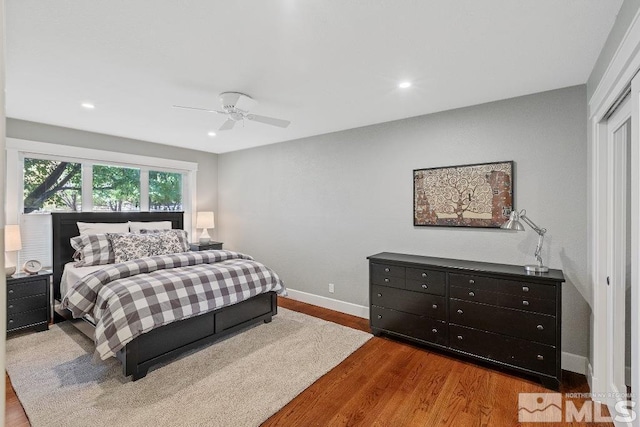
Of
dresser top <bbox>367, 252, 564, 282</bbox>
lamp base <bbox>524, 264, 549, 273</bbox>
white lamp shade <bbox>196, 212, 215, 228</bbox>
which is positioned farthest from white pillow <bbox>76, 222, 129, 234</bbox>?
lamp base <bbox>524, 264, 549, 273</bbox>

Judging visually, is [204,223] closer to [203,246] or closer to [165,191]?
[203,246]

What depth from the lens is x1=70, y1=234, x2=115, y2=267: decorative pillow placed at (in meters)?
3.58

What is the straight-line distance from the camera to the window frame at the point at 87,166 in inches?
139

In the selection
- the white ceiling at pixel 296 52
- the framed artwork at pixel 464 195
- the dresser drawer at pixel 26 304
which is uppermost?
the white ceiling at pixel 296 52

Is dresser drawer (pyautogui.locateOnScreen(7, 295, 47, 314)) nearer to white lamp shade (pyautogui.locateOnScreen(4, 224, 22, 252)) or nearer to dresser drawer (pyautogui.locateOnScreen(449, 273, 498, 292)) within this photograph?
white lamp shade (pyautogui.locateOnScreen(4, 224, 22, 252))

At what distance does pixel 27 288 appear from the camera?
3.27 meters

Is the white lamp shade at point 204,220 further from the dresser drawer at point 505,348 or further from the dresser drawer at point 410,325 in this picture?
the dresser drawer at point 505,348

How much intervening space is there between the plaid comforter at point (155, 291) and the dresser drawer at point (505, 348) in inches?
78.9

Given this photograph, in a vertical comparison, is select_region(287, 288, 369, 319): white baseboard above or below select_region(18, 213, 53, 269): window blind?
below

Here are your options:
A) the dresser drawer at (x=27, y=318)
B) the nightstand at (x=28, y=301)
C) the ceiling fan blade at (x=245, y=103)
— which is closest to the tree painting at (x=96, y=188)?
the nightstand at (x=28, y=301)

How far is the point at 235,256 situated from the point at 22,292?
2166 mm

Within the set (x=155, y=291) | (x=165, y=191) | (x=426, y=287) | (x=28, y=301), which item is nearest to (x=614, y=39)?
(x=426, y=287)

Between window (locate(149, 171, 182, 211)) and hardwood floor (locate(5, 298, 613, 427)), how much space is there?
3.02m

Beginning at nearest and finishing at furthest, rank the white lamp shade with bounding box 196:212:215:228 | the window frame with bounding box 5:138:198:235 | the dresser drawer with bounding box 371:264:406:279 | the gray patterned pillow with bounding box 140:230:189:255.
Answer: the dresser drawer with bounding box 371:264:406:279 → the window frame with bounding box 5:138:198:235 → the gray patterned pillow with bounding box 140:230:189:255 → the white lamp shade with bounding box 196:212:215:228
